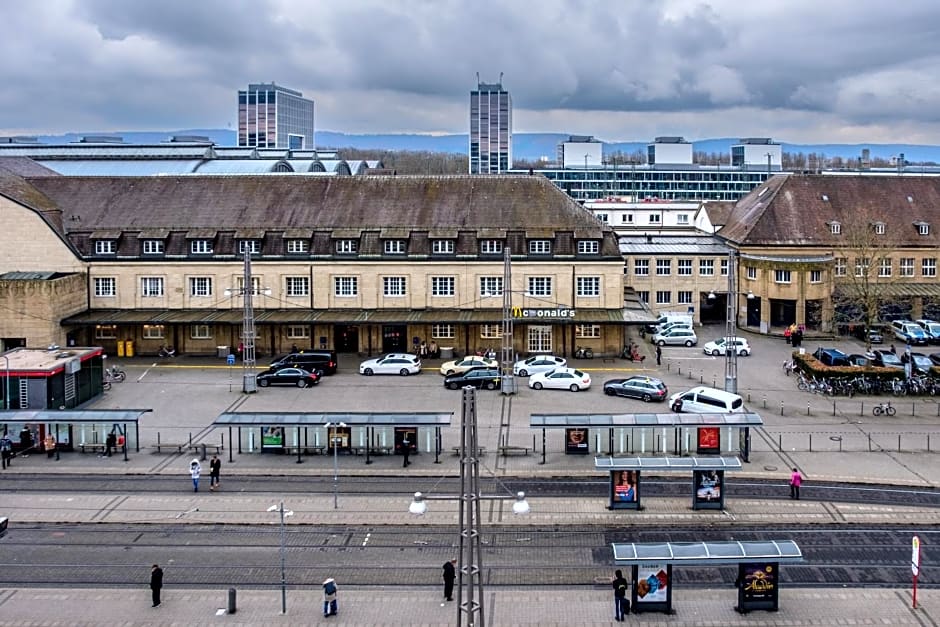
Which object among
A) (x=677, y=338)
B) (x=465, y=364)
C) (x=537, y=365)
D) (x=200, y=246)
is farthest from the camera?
(x=677, y=338)

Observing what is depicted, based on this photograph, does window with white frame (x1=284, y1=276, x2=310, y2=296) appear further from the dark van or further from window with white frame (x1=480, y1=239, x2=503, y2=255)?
window with white frame (x1=480, y1=239, x2=503, y2=255)

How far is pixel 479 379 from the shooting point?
55375mm

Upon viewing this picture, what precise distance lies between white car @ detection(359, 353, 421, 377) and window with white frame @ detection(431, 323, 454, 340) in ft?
17.8

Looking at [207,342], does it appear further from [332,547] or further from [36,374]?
[332,547]

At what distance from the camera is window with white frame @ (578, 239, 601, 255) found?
65.8 metres

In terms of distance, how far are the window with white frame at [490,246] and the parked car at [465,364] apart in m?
9.00

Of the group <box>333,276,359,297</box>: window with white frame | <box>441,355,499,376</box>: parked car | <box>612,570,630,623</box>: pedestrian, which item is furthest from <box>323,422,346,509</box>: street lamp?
<box>333,276,359,297</box>: window with white frame

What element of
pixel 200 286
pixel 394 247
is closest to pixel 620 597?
pixel 394 247

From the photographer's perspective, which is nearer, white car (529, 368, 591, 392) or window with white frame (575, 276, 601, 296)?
white car (529, 368, 591, 392)

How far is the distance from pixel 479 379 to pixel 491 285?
12082 millimetres

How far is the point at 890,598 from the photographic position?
2841 centimetres

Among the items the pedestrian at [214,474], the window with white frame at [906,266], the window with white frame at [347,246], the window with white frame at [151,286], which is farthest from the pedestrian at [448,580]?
the window with white frame at [906,266]

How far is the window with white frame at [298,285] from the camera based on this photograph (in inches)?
2625

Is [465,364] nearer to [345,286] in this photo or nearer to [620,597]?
[345,286]
